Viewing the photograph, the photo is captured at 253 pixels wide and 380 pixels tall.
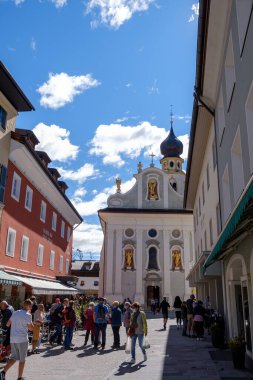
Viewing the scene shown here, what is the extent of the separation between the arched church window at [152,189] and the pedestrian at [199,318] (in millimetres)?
32248

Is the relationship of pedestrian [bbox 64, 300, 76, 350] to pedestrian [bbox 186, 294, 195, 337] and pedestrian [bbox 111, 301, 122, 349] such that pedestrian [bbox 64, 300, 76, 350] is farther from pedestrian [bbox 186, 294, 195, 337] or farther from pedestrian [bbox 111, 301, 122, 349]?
pedestrian [bbox 186, 294, 195, 337]

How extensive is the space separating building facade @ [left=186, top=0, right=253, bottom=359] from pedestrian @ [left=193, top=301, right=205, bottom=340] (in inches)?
104

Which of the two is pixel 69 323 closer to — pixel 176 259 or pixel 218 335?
pixel 218 335

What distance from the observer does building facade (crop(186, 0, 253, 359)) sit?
9013 millimetres

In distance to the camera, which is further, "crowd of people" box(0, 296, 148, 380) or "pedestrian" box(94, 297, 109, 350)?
"pedestrian" box(94, 297, 109, 350)

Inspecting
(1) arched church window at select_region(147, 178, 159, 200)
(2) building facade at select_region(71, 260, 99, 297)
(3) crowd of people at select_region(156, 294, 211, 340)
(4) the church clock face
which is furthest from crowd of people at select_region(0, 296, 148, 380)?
(2) building facade at select_region(71, 260, 99, 297)

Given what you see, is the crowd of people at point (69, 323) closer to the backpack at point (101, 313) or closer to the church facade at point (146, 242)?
the backpack at point (101, 313)

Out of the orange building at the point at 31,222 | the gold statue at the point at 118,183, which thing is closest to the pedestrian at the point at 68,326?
the orange building at the point at 31,222

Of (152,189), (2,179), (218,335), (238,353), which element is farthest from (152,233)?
(238,353)

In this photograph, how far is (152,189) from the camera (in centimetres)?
4906

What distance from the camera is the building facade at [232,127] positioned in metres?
9.01

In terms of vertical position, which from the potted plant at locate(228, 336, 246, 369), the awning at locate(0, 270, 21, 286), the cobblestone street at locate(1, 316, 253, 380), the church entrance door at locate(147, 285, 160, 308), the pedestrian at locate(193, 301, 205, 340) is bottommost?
the cobblestone street at locate(1, 316, 253, 380)

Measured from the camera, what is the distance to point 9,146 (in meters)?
18.4

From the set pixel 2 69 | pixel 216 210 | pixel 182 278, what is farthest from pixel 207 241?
pixel 182 278
